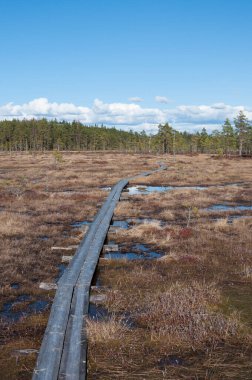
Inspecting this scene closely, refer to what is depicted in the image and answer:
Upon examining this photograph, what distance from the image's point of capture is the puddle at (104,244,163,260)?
14703mm

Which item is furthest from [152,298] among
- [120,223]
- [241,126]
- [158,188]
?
[241,126]

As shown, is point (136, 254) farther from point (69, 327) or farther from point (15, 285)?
point (69, 327)

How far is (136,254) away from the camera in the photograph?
15.3m

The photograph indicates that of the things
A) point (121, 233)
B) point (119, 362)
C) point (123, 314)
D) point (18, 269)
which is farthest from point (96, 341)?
point (121, 233)

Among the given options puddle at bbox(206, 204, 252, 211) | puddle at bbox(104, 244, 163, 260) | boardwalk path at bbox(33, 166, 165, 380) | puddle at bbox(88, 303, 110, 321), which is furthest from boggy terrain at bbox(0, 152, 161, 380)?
puddle at bbox(206, 204, 252, 211)

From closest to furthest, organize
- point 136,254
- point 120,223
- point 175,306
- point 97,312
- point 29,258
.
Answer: point 175,306, point 97,312, point 29,258, point 136,254, point 120,223

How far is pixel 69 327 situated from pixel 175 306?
2.47 metres

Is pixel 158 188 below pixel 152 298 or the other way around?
the other way around

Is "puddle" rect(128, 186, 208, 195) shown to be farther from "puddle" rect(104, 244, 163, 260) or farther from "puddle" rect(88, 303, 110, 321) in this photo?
"puddle" rect(88, 303, 110, 321)

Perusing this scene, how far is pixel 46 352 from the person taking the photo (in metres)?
7.11

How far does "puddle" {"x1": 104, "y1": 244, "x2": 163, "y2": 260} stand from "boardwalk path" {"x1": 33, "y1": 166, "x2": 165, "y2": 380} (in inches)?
45.1

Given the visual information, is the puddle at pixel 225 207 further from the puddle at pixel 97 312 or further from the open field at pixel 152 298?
the puddle at pixel 97 312

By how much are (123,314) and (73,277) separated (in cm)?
237

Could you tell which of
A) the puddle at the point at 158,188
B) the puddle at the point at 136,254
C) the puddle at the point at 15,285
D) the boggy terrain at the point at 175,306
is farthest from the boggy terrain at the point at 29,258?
the puddle at the point at 158,188
